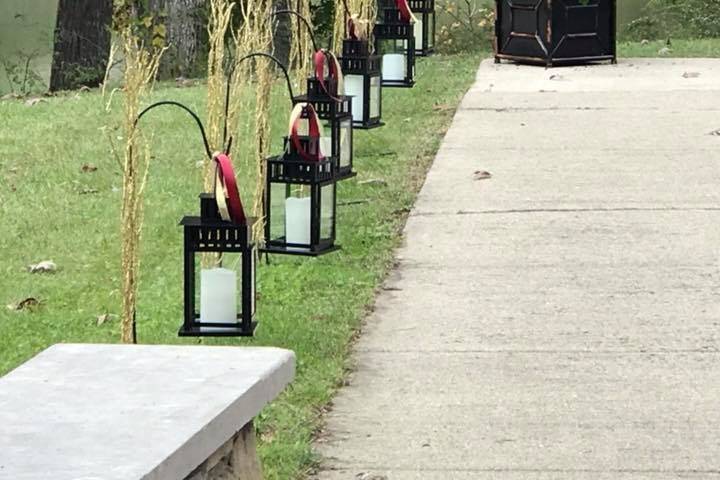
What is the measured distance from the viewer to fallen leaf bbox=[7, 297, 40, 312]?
716 cm

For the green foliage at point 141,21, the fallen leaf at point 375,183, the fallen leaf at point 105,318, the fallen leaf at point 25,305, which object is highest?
the green foliage at point 141,21

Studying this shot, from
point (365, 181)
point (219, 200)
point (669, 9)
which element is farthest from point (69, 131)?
point (669, 9)

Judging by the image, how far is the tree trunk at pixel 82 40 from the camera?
16.6m

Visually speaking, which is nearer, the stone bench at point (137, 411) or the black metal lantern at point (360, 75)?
the stone bench at point (137, 411)

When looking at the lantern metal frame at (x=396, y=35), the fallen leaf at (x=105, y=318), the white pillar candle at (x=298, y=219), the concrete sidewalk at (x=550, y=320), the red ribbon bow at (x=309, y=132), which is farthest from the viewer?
the lantern metal frame at (x=396, y=35)

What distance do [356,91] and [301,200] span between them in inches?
108

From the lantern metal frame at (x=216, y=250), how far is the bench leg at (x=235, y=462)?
5.24ft

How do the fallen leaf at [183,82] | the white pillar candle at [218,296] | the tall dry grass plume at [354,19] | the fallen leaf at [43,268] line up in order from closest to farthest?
the white pillar candle at [218,296] < the fallen leaf at [43,268] < the tall dry grass plume at [354,19] < the fallen leaf at [183,82]

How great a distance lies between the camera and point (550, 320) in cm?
680

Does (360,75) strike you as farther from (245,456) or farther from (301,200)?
(245,456)

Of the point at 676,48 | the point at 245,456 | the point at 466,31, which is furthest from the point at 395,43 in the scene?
the point at 245,456

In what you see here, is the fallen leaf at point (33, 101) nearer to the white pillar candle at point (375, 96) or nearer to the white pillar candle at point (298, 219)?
the white pillar candle at point (375, 96)

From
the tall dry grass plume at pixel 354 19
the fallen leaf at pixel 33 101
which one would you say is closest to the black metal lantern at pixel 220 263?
the tall dry grass plume at pixel 354 19

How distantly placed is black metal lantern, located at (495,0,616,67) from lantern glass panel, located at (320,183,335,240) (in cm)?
802
